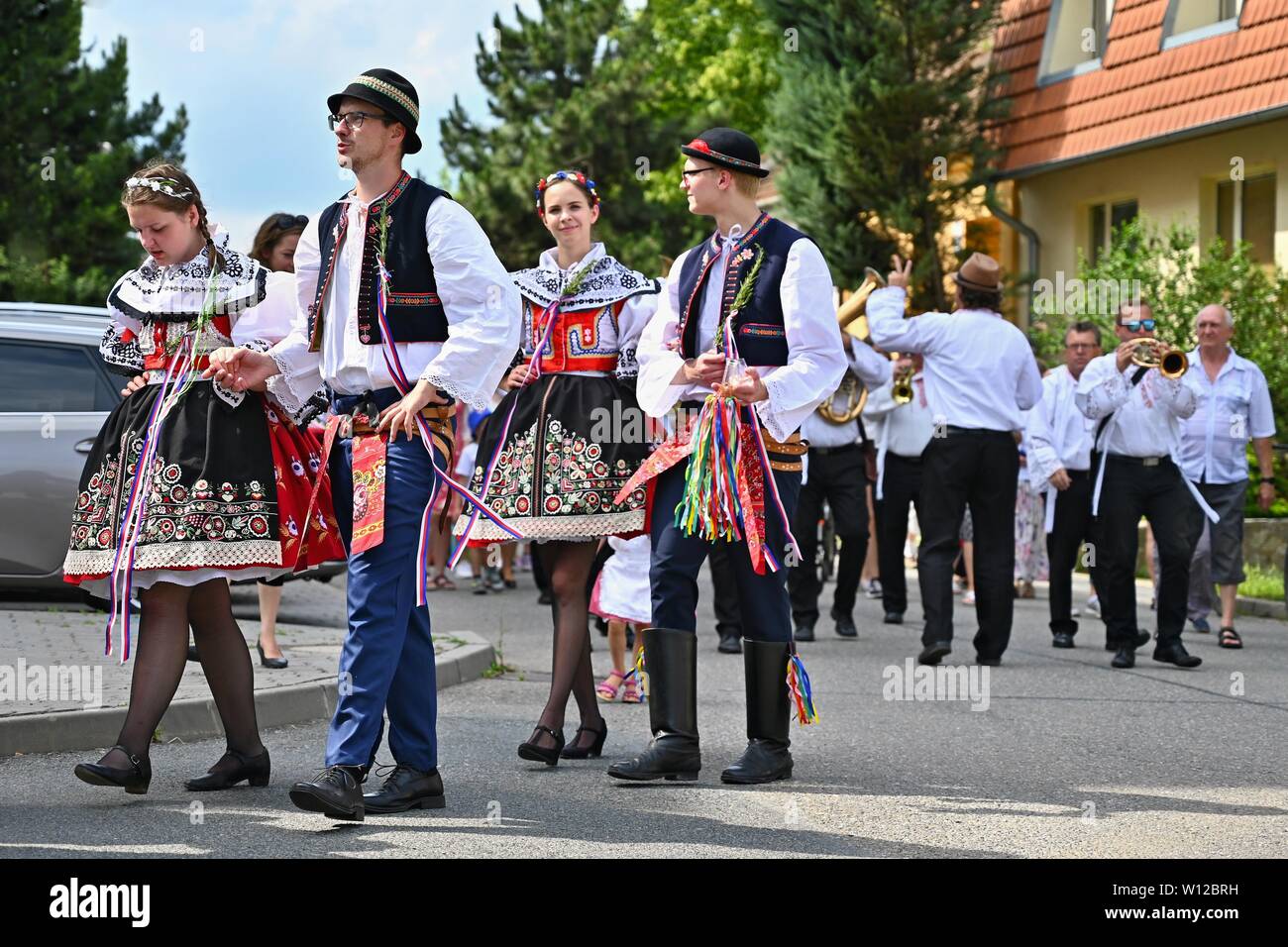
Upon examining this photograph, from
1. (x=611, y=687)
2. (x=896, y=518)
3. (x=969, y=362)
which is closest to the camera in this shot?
(x=611, y=687)

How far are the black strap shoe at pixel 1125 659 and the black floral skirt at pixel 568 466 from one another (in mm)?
4393

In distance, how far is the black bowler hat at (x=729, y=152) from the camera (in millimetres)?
6445

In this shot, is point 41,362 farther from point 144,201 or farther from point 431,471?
point 431,471

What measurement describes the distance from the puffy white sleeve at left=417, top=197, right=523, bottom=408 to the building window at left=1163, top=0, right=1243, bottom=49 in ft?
48.3

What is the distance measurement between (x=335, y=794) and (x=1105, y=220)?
1789cm

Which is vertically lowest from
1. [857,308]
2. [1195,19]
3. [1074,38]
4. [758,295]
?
[758,295]

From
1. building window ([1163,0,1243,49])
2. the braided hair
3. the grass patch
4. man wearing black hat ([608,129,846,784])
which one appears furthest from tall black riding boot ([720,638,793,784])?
building window ([1163,0,1243,49])

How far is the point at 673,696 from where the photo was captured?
20.8 ft

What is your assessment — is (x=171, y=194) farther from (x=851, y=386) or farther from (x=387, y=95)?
(x=851, y=386)

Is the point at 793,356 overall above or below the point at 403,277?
below

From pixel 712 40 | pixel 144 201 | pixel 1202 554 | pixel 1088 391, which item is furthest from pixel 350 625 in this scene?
pixel 712 40

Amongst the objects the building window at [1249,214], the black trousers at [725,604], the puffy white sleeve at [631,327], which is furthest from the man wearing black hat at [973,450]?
the building window at [1249,214]

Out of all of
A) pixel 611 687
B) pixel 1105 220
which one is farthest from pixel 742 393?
pixel 1105 220

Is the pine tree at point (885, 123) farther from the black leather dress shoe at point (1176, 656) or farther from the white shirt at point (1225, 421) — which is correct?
the black leather dress shoe at point (1176, 656)
